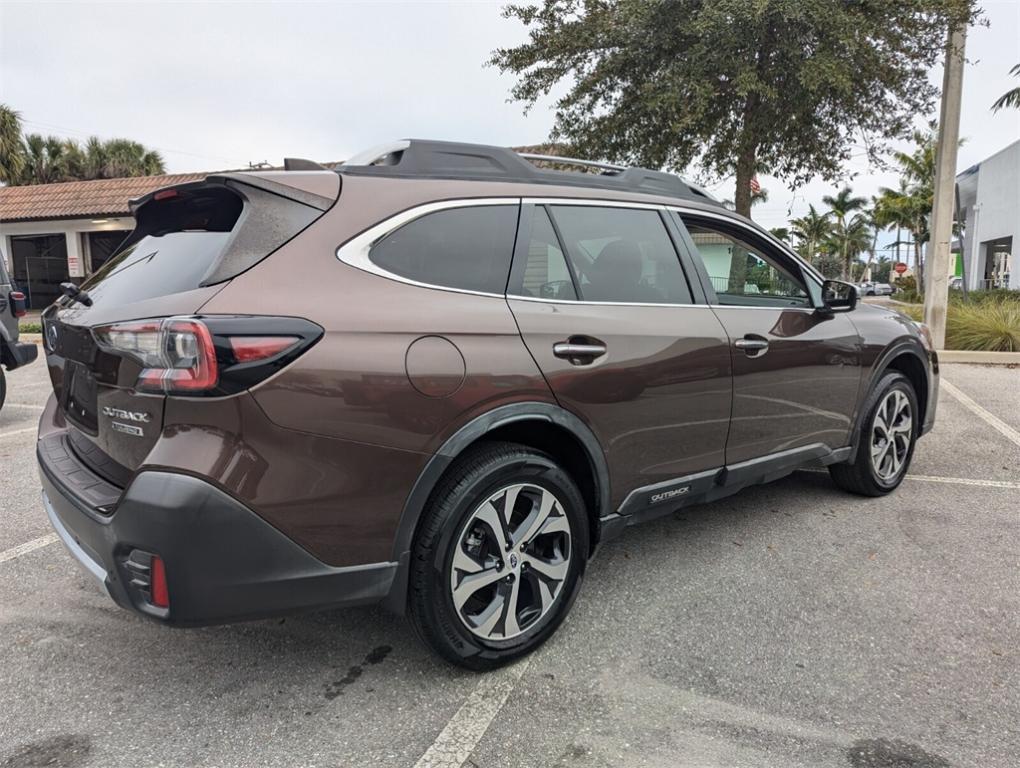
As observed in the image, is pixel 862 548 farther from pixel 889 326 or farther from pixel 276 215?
pixel 276 215

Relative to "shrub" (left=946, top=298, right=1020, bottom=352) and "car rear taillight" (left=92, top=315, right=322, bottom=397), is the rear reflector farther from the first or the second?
"shrub" (left=946, top=298, right=1020, bottom=352)

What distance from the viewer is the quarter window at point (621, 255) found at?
2.95 meters

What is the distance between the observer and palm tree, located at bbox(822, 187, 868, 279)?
64312mm

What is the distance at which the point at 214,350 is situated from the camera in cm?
201

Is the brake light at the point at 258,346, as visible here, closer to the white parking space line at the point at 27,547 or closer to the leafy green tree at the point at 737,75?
the white parking space line at the point at 27,547

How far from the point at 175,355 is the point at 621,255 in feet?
6.07

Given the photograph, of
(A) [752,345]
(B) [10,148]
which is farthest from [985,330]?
(B) [10,148]

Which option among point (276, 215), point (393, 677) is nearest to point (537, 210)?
point (276, 215)

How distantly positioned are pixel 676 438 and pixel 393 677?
4.87ft

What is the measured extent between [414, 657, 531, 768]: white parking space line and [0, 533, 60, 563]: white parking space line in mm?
2593

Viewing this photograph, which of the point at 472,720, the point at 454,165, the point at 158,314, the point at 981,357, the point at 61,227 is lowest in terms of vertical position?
the point at 472,720

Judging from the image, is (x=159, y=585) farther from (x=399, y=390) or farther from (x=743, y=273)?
(x=743, y=273)

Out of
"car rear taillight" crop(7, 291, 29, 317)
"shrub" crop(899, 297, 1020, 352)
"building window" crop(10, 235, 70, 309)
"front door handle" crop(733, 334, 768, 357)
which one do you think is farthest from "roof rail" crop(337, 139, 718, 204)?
"building window" crop(10, 235, 70, 309)

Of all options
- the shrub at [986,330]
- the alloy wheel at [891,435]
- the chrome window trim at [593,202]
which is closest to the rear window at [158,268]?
the chrome window trim at [593,202]
